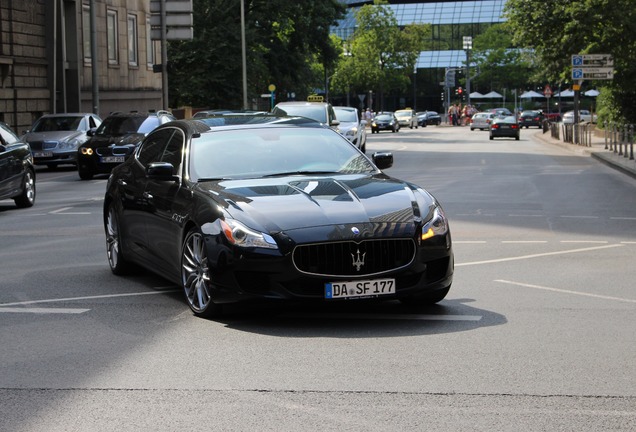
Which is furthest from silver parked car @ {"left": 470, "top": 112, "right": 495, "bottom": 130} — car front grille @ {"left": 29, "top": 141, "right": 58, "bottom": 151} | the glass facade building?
car front grille @ {"left": 29, "top": 141, "right": 58, "bottom": 151}

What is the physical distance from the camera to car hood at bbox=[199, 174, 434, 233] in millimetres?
8367

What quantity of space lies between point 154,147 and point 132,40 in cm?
4436

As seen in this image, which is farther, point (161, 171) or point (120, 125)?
point (120, 125)

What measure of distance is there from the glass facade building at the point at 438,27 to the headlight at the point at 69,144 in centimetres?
9398

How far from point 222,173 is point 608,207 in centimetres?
1120

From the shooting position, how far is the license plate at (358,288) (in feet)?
27.1

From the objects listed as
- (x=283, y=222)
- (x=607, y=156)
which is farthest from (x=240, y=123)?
(x=607, y=156)

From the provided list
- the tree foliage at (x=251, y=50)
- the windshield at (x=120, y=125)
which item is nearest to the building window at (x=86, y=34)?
the tree foliage at (x=251, y=50)

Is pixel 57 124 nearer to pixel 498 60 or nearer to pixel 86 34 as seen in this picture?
pixel 86 34

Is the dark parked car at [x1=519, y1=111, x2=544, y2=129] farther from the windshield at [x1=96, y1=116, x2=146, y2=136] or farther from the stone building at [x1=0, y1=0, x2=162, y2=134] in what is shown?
the windshield at [x1=96, y1=116, x2=146, y2=136]

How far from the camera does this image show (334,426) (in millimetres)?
5652

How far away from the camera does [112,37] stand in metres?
51.6

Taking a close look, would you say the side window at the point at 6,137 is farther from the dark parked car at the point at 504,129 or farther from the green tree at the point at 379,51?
the green tree at the point at 379,51

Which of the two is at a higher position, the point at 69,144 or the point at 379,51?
the point at 379,51
